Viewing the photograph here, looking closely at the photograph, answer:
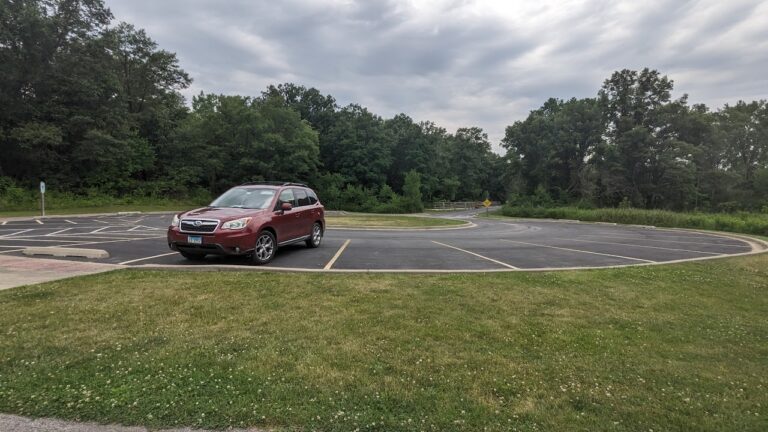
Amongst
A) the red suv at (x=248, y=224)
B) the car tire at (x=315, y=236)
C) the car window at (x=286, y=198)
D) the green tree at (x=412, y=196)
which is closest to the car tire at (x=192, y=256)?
the red suv at (x=248, y=224)

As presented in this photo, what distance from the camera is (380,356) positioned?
3883 mm

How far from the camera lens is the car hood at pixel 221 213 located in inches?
329

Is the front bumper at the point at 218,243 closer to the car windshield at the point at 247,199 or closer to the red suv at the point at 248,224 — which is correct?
the red suv at the point at 248,224

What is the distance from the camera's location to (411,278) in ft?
24.2

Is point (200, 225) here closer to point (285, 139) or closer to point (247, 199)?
point (247, 199)

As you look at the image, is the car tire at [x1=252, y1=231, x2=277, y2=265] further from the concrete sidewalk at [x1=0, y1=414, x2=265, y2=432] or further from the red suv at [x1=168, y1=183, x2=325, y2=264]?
the concrete sidewalk at [x1=0, y1=414, x2=265, y2=432]

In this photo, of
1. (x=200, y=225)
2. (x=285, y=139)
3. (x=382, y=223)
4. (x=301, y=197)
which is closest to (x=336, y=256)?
(x=301, y=197)

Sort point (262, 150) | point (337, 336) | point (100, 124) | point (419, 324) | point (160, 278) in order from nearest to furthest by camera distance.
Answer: point (337, 336), point (419, 324), point (160, 278), point (100, 124), point (262, 150)

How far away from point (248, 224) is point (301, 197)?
2.85 metres

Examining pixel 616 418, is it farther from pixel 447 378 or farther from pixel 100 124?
pixel 100 124

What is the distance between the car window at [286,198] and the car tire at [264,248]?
2.86 ft

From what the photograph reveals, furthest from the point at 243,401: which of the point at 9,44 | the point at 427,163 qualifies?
the point at 427,163

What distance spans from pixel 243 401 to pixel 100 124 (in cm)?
4680

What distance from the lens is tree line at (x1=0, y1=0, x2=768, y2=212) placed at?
37.6m
